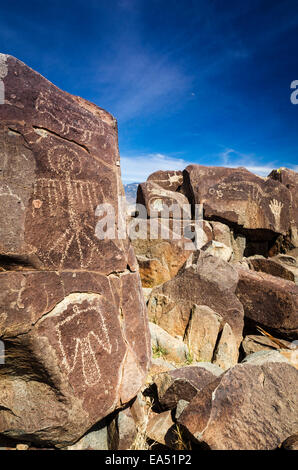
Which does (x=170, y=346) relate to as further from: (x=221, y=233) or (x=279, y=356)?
(x=221, y=233)

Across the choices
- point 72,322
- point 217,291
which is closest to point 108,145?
point 72,322

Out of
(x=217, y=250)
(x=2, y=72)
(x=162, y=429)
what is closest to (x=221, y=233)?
(x=217, y=250)

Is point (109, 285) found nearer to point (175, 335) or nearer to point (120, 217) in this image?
point (120, 217)

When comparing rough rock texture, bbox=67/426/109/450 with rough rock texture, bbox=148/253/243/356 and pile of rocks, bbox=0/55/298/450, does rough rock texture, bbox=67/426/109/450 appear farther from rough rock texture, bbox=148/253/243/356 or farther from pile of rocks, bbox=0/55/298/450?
rough rock texture, bbox=148/253/243/356

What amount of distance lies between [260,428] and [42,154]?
246cm

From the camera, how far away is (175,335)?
369cm

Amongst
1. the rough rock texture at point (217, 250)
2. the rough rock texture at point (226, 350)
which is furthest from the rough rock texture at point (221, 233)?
the rough rock texture at point (226, 350)

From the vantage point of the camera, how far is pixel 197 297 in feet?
12.3

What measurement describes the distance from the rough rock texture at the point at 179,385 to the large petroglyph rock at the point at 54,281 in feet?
1.07

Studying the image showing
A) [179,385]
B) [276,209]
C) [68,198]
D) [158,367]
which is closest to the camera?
[68,198]

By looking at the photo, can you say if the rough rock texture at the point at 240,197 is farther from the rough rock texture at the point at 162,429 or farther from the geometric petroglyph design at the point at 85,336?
the geometric petroglyph design at the point at 85,336

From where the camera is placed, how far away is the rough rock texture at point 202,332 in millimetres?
3449

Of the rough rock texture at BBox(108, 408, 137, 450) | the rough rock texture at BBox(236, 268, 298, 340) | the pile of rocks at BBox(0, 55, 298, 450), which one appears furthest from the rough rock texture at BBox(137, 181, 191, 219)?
the rough rock texture at BBox(108, 408, 137, 450)

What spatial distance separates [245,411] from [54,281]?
163cm
